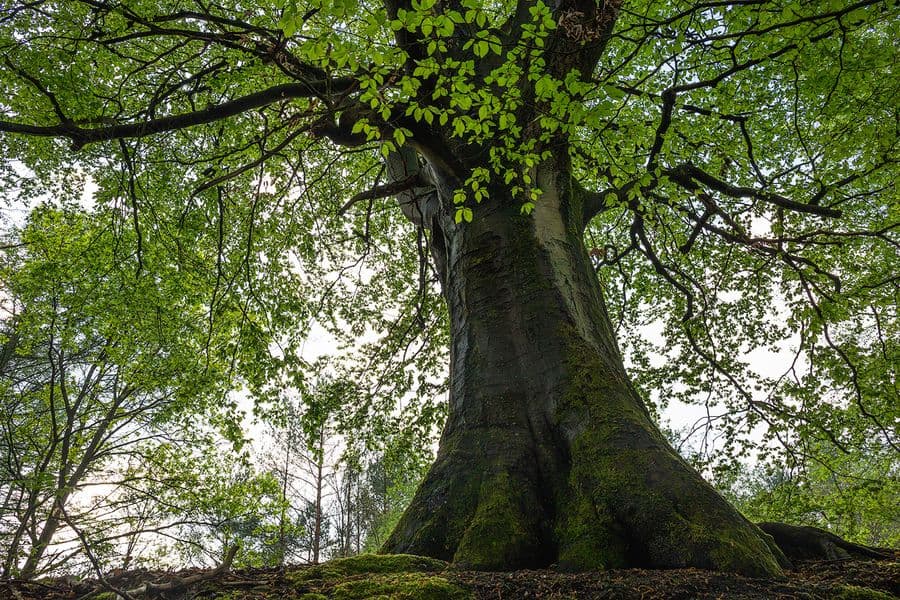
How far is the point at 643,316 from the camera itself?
9.30 metres

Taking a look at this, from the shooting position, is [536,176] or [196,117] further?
[536,176]

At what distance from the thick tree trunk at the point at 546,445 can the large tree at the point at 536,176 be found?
0.01m

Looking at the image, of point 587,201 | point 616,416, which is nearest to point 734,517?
point 616,416

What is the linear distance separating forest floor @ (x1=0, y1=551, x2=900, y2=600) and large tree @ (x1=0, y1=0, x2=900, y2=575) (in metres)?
0.28

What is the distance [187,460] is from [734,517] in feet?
46.0

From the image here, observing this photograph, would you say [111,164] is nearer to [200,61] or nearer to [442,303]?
[200,61]

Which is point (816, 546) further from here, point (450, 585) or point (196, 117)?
point (196, 117)

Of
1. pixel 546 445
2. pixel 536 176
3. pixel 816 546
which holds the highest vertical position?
pixel 536 176

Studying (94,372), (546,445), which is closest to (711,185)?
(546,445)

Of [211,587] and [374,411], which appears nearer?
[211,587]

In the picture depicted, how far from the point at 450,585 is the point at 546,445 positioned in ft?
4.74

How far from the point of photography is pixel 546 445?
3211 mm

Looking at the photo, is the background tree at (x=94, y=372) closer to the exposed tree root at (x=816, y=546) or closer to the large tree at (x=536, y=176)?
the large tree at (x=536, y=176)

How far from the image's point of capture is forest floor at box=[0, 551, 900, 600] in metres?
1.87
